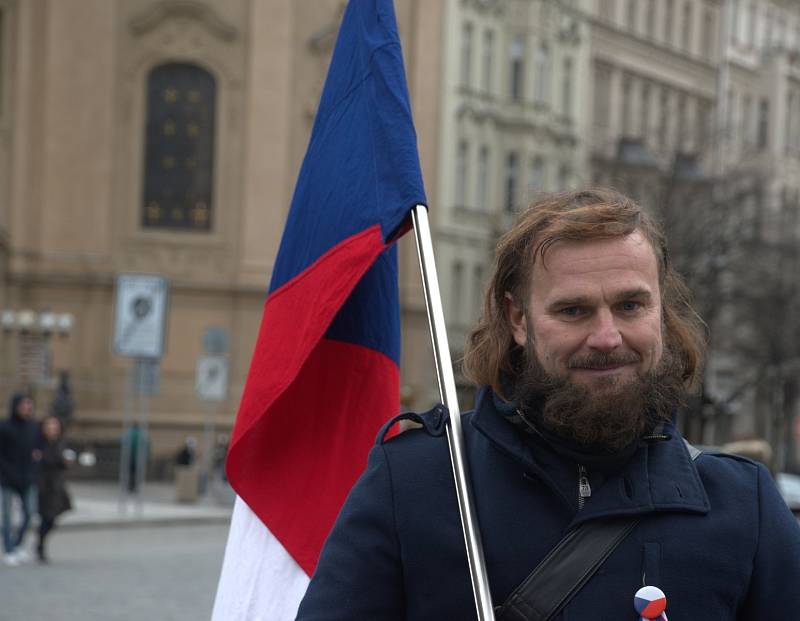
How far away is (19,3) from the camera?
46500 mm

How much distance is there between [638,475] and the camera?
308 cm

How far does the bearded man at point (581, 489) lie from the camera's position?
3012 mm

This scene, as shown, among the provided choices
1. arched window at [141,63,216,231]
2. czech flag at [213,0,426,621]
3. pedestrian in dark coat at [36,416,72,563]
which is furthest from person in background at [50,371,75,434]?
czech flag at [213,0,426,621]

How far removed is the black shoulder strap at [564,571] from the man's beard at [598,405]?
0.48ft

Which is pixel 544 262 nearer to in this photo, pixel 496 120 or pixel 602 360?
pixel 602 360

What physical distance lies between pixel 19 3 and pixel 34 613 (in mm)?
34288

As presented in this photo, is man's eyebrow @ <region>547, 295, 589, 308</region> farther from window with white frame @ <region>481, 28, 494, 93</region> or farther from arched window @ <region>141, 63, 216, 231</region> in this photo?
Result: window with white frame @ <region>481, 28, 494, 93</region>

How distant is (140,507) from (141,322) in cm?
408

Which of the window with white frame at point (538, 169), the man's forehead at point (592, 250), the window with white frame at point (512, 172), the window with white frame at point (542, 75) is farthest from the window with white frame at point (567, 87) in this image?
the man's forehead at point (592, 250)

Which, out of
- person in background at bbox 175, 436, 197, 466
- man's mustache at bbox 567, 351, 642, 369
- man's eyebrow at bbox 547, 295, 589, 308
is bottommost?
person in background at bbox 175, 436, 197, 466

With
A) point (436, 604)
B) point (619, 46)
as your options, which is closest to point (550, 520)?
point (436, 604)

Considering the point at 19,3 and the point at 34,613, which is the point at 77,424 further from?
the point at 34,613

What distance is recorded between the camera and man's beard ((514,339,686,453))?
306cm

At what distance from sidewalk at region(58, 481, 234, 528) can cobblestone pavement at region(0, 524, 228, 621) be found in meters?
1.86
